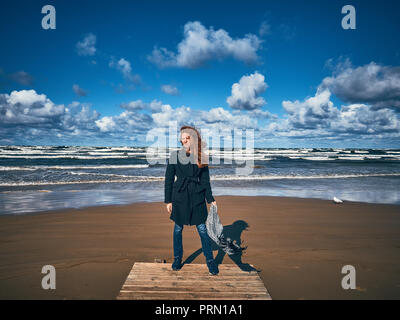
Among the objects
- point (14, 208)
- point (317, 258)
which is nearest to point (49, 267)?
point (317, 258)

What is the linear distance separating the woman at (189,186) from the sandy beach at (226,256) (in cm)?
142

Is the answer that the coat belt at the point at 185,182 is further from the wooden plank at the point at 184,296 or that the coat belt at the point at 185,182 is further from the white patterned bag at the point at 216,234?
the wooden plank at the point at 184,296

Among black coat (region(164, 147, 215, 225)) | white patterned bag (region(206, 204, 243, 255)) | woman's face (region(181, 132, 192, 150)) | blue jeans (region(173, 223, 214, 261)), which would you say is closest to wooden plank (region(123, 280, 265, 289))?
blue jeans (region(173, 223, 214, 261))

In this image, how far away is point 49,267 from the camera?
4.75 meters

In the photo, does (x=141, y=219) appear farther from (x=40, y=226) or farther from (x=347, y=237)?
(x=347, y=237)

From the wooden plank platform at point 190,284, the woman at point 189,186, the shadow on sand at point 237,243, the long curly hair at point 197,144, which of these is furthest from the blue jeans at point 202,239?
the long curly hair at point 197,144

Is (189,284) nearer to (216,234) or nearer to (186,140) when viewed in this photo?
(216,234)

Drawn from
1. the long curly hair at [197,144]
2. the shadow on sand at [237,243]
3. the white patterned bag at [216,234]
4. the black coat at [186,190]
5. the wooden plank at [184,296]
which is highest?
the long curly hair at [197,144]

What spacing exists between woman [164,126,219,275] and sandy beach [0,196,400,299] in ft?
4.66

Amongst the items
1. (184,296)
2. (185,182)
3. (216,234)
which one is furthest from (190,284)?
(185,182)

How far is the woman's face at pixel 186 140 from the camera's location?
13.5 ft

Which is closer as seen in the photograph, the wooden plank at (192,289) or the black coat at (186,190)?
the wooden plank at (192,289)

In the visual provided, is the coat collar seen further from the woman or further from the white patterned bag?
the white patterned bag

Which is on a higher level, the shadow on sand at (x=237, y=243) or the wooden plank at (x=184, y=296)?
the wooden plank at (x=184, y=296)
